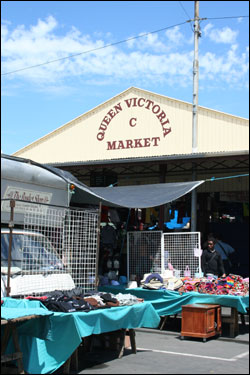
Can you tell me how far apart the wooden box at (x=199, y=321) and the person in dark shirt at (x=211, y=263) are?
1.60m

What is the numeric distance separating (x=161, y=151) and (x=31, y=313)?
11.5 meters

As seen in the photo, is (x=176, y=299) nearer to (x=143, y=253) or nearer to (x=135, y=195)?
(x=143, y=253)

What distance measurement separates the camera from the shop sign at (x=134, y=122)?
1680 centimetres

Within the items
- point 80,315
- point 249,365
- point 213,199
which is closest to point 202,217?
point 213,199

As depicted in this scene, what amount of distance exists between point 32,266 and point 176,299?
3.49 m

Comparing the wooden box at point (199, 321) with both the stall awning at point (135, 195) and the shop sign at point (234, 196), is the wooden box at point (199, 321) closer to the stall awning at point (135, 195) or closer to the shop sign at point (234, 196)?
the stall awning at point (135, 195)

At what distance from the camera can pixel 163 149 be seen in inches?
655

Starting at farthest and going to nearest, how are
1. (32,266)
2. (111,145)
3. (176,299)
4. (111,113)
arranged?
(111,113) → (111,145) → (176,299) → (32,266)

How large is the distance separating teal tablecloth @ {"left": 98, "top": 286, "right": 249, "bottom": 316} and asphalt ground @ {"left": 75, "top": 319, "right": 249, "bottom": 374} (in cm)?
54

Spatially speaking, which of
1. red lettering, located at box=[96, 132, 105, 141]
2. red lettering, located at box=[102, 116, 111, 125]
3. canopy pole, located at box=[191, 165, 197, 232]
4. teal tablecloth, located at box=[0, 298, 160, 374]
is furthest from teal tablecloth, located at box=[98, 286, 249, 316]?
red lettering, located at box=[102, 116, 111, 125]

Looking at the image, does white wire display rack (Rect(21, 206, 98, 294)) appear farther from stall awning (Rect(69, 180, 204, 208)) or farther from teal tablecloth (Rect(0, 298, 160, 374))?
teal tablecloth (Rect(0, 298, 160, 374))

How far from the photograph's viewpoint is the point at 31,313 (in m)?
5.65

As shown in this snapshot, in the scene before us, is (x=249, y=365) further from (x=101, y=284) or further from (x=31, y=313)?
(x=101, y=284)

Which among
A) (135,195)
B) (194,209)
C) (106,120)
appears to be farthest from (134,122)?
(135,195)
